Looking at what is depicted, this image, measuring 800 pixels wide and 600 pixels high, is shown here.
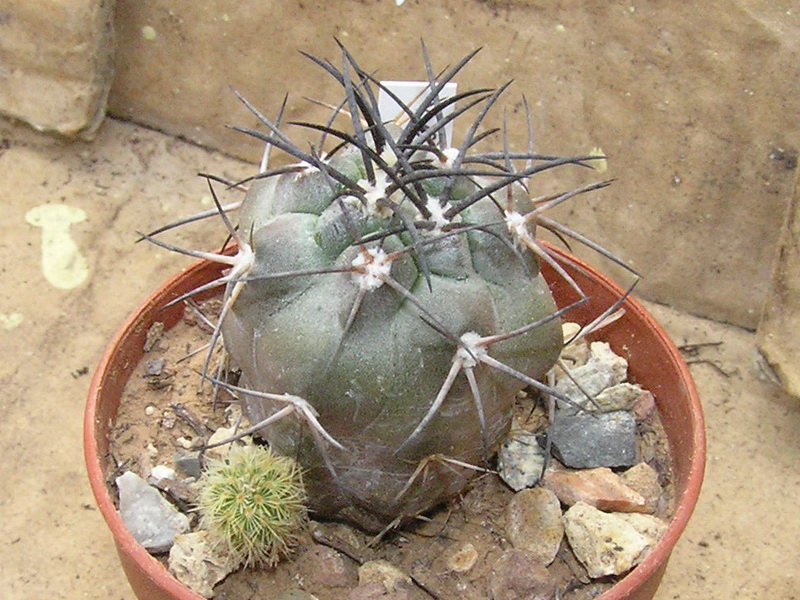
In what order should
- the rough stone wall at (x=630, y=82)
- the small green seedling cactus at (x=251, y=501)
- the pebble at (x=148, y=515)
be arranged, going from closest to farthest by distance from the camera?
1. the small green seedling cactus at (x=251, y=501)
2. the pebble at (x=148, y=515)
3. the rough stone wall at (x=630, y=82)

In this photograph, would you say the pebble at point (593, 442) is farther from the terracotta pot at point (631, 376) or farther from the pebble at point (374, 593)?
the pebble at point (374, 593)

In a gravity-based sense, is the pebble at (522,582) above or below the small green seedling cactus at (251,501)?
below

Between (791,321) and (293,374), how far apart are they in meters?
1.14

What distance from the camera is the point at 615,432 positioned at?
150 cm

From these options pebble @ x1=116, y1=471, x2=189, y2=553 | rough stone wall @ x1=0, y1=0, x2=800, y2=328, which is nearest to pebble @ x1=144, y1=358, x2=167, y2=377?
pebble @ x1=116, y1=471, x2=189, y2=553

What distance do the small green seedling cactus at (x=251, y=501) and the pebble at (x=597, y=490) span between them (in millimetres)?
400

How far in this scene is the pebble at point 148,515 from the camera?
4.36ft

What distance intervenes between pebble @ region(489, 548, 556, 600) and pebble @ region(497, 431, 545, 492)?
0.49 ft

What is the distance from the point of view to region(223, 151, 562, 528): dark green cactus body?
3.57 feet

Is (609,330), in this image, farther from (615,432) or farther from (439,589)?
(439,589)

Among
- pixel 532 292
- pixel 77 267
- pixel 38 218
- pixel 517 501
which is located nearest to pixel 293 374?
pixel 532 292

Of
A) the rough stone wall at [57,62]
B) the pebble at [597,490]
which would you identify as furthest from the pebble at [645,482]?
the rough stone wall at [57,62]

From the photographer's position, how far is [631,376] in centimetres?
163

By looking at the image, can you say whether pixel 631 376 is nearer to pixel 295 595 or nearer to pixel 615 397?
pixel 615 397
